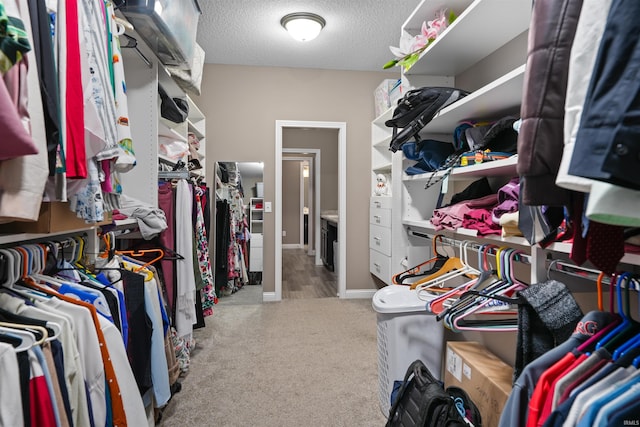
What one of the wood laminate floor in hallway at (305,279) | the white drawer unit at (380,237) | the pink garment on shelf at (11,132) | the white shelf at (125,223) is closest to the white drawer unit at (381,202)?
the white drawer unit at (380,237)

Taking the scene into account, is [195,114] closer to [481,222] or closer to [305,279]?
[305,279]

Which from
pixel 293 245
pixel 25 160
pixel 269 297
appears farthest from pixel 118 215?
pixel 293 245

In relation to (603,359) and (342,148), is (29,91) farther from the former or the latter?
(342,148)

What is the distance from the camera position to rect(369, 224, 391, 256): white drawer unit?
3.44 metres

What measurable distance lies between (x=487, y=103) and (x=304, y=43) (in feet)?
7.85

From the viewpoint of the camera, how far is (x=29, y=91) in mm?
778

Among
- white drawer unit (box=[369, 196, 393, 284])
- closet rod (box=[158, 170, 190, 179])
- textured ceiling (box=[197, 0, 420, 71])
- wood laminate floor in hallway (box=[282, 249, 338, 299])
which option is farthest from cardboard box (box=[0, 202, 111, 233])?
wood laminate floor in hallway (box=[282, 249, 338, 299])

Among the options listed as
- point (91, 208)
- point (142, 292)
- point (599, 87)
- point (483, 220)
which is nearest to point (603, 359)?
point (599, 87)

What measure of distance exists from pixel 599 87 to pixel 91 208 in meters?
1.27

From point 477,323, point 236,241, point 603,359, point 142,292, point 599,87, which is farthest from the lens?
point 236,241

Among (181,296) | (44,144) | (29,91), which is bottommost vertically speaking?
(181,296)

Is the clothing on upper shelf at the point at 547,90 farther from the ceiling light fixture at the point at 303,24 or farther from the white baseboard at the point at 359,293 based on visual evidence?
the white baseboard at the point at 359,293

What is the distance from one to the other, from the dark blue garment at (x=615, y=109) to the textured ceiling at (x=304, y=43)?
2.57 meters

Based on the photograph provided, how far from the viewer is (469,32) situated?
5.13 feet
